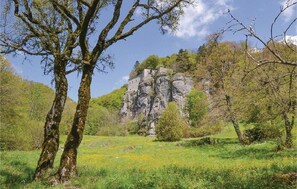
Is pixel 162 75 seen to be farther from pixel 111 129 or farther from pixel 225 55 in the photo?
pixel 225 55

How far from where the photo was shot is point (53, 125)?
1567 cm

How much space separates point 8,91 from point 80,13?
26514 millimetres

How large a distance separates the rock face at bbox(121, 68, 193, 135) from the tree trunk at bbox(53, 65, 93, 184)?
112409 millimetres

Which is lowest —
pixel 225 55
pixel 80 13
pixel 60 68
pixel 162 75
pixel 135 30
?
pixel 60 68

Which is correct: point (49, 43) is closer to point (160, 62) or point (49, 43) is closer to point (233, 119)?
point (233, 119)

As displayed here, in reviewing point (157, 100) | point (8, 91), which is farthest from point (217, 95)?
point (157, 100)

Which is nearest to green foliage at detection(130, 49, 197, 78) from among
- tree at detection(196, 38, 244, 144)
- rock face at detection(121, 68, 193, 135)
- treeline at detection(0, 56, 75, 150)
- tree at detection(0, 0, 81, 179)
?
rock face at detection(121, 68, 193, 135)

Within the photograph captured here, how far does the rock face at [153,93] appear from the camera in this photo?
13825 cm

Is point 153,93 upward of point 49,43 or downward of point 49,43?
upward

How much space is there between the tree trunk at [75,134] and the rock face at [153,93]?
11241 cm

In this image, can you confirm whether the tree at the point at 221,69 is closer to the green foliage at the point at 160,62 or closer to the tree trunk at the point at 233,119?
the tree trunk at the point at 233,119

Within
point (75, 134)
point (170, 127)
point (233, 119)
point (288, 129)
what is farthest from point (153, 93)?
point (75, 134)

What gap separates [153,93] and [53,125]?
13325cm

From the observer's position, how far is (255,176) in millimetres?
10969
